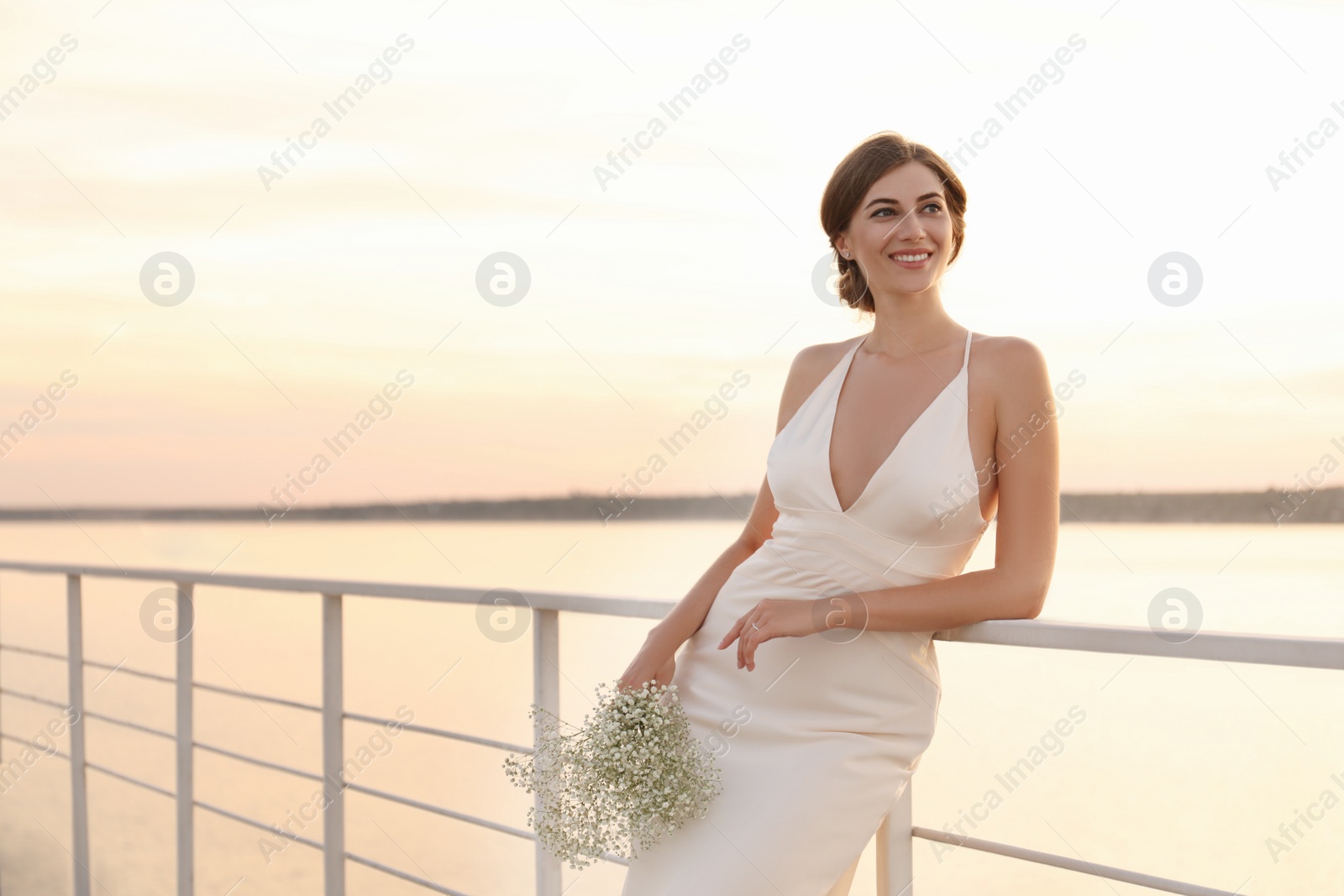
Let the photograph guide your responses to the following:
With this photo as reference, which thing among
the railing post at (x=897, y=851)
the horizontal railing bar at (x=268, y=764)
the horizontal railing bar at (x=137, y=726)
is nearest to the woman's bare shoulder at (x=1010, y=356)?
the railing post at (x=897, y=851)

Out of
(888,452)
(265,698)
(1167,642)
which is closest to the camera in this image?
(1167,642)

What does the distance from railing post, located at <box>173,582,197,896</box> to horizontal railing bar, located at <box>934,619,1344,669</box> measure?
98.6 inches

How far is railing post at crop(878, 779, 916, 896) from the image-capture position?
1749 millimetres

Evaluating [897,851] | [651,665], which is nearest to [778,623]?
[651,665]

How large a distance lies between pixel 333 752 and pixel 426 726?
1.56ft

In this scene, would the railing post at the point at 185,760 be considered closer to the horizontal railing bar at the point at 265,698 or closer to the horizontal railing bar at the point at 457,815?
the horizontal railing bar at the point at 265,698

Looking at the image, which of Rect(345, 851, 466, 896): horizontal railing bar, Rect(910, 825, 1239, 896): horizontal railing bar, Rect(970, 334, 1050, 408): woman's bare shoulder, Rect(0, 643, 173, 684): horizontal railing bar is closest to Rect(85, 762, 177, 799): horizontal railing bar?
Rect(0, 643, 173, 684): horizontal railing bar

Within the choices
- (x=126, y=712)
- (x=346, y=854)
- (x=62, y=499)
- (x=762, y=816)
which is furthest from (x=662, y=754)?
(x=126, y=712)

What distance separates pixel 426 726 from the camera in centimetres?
241

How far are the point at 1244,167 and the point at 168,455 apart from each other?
13.9 feet

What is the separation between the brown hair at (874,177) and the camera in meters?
1.90

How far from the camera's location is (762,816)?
167cm

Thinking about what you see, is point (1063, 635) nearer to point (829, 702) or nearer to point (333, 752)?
point (829, 702)

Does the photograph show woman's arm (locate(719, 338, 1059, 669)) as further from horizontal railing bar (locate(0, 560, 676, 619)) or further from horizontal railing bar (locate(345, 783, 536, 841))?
horizontal railing bar (locate(345, 783, 536, 841))
